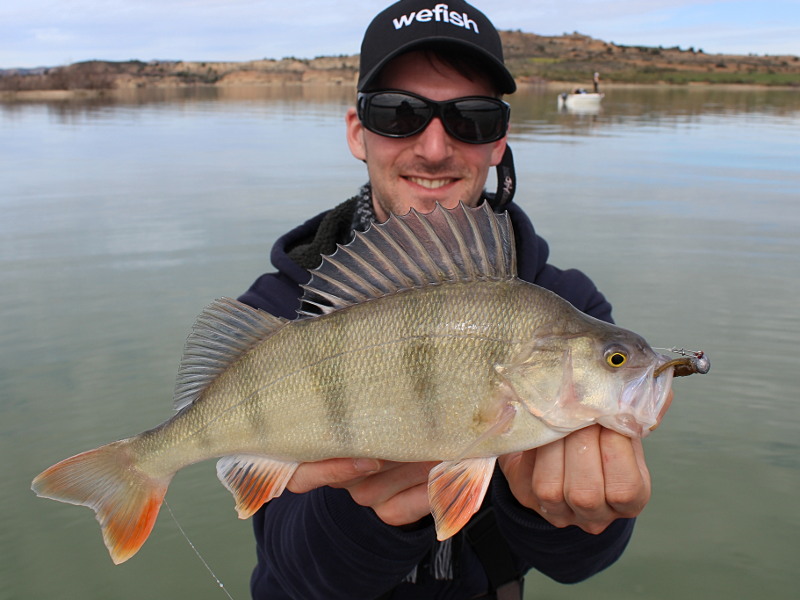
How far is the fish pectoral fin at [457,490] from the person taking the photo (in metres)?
1.88

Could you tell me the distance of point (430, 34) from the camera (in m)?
3.01

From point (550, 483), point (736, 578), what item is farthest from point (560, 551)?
point (736, 578)

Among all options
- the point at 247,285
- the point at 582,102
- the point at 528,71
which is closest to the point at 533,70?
the point at 528,71

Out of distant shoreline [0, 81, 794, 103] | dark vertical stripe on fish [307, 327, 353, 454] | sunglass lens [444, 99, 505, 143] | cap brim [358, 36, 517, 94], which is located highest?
distant shoreline [0, 81, 794, 103]

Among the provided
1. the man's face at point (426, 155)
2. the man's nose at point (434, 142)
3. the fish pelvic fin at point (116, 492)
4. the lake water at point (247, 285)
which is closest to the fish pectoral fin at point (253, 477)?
the fish pelvic fin at point (116, 492)

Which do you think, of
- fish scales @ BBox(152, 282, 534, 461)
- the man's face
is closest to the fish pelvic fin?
fish scales @ BBox(152, 282, 534, 461)

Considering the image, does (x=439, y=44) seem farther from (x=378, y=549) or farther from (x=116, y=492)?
(x=116, y=492)

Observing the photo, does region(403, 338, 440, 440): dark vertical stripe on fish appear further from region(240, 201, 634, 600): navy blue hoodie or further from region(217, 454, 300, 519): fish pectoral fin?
region(240, 201, 634, 600): navy blue hoodie

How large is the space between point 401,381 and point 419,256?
1.29 feet

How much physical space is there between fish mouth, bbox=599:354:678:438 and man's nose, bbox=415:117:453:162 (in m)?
1.63

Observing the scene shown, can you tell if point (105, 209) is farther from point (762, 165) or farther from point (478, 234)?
point (762, 165)

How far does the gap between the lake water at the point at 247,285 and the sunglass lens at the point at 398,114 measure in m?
2.59

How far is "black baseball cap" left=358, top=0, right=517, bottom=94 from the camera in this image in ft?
9.77

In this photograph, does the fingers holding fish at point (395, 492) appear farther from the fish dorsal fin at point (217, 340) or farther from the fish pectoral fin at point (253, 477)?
the fish dorsal fin at point (217, 340)
